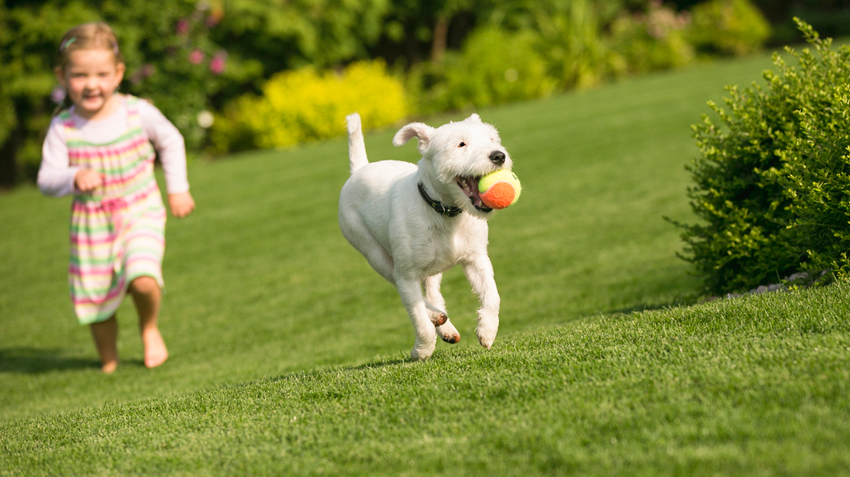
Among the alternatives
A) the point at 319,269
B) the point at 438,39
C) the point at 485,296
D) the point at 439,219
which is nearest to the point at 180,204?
the point at 439,219

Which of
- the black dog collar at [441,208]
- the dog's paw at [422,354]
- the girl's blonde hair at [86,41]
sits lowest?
the dog's paw at [422,354]

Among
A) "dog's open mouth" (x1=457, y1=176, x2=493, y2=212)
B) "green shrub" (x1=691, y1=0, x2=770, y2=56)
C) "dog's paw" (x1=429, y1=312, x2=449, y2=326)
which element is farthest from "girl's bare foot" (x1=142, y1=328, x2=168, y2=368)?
"green shrub" (x1=691, y1=0, x2=770, y2=56)

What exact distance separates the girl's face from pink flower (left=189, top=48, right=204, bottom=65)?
14.3 meters

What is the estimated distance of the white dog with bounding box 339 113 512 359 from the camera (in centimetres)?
379

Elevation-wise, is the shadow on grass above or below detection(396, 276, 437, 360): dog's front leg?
→ below

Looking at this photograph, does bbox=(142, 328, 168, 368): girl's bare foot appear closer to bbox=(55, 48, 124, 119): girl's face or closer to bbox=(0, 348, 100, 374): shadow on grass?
bbox=(0, 348, 100, 374): shadow on grass

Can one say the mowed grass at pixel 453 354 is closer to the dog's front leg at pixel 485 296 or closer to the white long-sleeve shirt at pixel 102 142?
the dog's front leg at pixel 485 296

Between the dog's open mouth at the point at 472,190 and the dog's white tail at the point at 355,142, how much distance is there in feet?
3.90

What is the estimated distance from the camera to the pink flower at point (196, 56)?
19781 mm

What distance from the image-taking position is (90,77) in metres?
6.06

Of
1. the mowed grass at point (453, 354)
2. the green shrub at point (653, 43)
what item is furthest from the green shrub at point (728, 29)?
the mowed grass at point (453, 354)

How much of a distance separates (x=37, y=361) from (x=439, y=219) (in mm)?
5628

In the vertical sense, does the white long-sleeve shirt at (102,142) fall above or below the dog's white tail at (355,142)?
below

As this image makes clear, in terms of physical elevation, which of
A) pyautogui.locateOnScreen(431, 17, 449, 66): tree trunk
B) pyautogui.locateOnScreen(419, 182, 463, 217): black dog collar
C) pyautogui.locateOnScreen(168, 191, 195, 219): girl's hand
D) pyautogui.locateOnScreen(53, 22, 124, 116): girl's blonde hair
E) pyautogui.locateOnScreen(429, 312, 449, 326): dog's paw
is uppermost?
pyautogui.locateOnScreen(53, 22, 124, 116): girl's blonde hair
